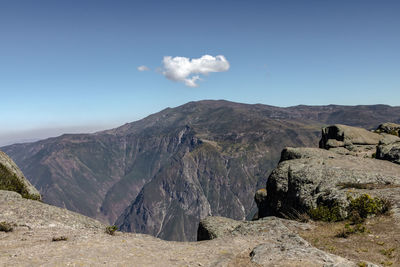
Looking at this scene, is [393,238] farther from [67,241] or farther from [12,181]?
[12,181]

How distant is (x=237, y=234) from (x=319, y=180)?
41.8ft

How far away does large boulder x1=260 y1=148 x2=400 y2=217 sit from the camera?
23.0 metres

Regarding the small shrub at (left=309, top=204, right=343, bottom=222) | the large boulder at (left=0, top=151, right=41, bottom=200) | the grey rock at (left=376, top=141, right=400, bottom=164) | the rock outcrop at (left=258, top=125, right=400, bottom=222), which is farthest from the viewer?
the grey rock at (left=376, top=141, right=400, bottom=164)

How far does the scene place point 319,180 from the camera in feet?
84.3

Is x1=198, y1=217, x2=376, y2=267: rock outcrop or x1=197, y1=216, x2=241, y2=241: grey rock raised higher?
x1=198, y1=217, x2=376, y2=267: rock outcrop

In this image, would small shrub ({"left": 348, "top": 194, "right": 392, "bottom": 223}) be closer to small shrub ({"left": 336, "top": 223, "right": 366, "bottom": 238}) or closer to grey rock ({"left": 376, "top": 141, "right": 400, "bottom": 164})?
small shrub ({"left": 336, "top": 223, "right": 366, "bottom": 238})

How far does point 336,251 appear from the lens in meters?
14.4

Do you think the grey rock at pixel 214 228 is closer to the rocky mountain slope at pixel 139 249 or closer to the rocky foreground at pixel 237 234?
the rocky foreground at pixel 237 234

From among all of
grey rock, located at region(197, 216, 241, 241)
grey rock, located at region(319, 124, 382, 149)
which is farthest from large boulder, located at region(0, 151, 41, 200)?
grey rock, located at region(319, 124, 382, 149)

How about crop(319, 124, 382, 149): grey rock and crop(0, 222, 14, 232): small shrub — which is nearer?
crop(0, 222, 14, 232): small shrub

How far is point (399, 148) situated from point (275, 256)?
104 feet

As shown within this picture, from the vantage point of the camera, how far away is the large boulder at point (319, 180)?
22984 mm

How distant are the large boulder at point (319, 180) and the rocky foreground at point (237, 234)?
8cm

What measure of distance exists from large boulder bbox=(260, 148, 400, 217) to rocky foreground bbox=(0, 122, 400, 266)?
0.08 m
